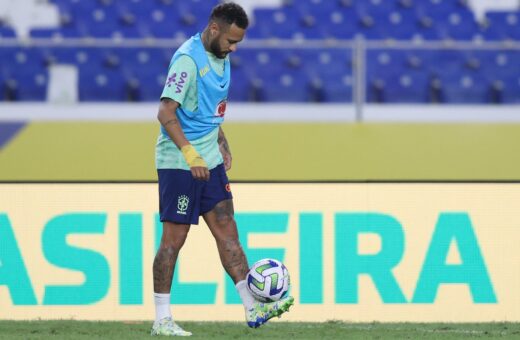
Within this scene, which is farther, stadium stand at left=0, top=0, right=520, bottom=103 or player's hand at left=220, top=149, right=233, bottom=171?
stadium stand at left=0, top=0, right=520, bottom=103

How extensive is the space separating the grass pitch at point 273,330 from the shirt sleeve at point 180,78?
4.13 feet

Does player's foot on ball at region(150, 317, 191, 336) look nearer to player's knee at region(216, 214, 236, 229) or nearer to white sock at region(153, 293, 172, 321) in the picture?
white sock at region(153, 293, 172, 321)

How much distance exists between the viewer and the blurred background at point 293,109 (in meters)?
8.34

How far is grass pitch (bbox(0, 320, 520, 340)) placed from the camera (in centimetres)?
580

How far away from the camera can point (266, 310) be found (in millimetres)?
5535

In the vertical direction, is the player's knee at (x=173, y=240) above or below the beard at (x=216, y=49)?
below

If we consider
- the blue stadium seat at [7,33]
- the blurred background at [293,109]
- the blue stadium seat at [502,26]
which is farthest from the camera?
the blue stadium seat at [502,26]

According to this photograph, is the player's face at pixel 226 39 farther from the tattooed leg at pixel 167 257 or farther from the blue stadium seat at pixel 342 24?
the blue stadium seat at pixel 342 24

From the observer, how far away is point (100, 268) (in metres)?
7.32

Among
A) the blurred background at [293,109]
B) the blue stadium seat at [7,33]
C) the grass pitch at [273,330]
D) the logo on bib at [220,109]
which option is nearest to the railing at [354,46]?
the blurred background at [293,109]

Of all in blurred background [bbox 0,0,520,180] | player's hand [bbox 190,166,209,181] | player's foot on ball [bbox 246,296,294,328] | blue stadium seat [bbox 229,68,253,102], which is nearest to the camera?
player's hand [bbox 190,166,209,181]

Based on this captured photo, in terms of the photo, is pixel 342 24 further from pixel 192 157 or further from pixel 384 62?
pixel 192 157

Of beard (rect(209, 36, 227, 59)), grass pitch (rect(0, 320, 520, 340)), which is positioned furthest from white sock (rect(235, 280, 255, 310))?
beard (rect(209, 36, 227, 59))

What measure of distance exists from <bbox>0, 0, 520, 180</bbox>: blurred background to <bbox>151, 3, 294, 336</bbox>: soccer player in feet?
8.94
